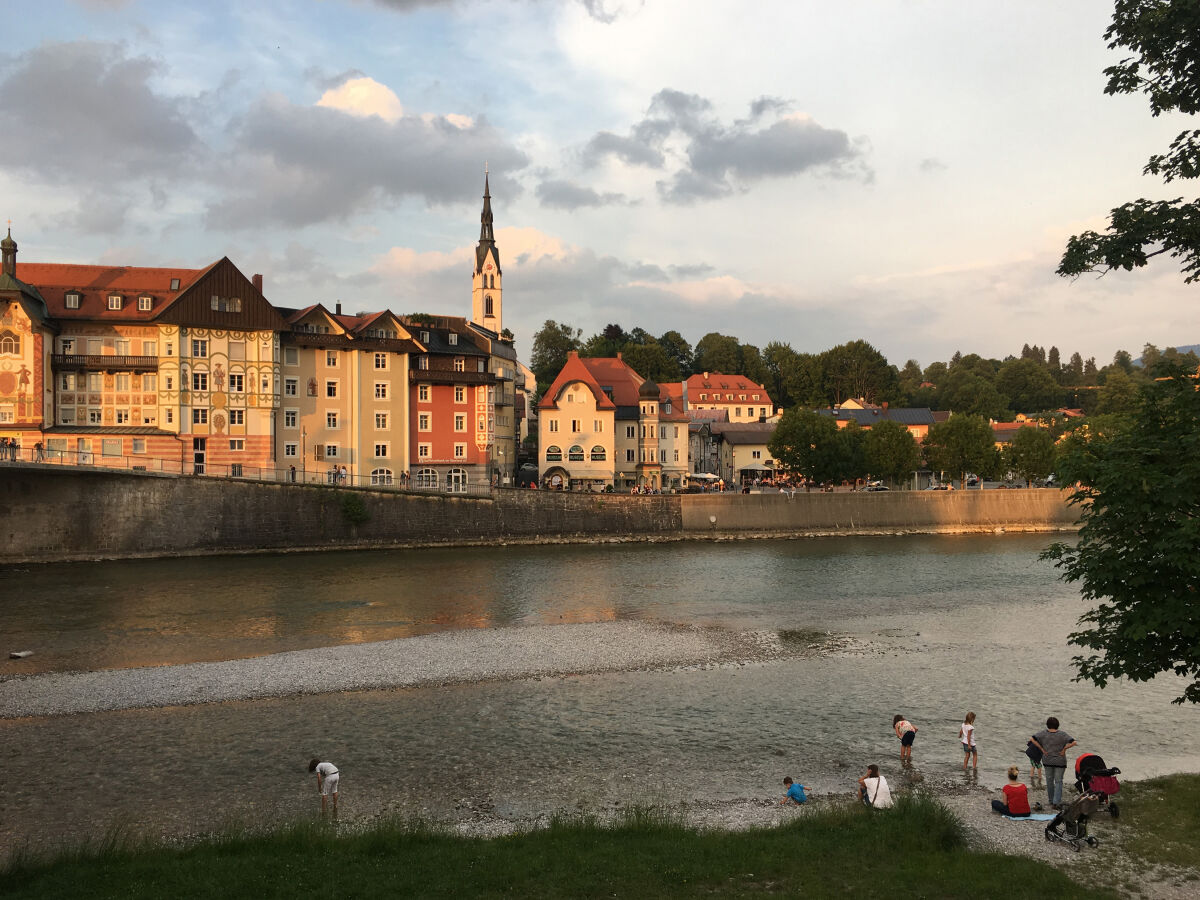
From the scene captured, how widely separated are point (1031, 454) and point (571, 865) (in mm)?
88625

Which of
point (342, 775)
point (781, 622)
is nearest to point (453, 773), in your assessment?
point (342, 775)

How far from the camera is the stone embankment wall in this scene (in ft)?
180

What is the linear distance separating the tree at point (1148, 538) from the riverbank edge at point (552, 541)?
5313cm

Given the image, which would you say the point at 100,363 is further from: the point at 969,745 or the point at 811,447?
the point at 969,745

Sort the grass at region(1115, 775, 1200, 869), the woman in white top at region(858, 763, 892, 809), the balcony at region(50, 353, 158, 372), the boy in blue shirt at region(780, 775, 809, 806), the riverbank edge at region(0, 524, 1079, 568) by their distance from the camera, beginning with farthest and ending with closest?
the balcony at region(50, 353, 158, 372) → the riverbank edge at region(0, 524, 1079, 568) → the boy in blue shirt at region(780, 775, 809, 806) → the woman in white top at region(858, 763, 892, 809) → the grass at region(1115, 775, 1200, 869)

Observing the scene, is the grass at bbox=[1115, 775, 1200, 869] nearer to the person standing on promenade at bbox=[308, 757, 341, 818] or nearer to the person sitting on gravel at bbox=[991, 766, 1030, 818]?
the person sitting on gravel at bbox=[991, 766, 1030, 818]

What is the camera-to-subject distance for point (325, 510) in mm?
60750

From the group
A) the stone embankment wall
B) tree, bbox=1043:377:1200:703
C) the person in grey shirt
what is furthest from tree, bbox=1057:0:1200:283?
the stone embankment wall

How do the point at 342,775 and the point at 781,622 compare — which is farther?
the point at 781,622

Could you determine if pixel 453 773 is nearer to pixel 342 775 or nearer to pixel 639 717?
pixel 342 775

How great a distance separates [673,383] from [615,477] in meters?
52.1

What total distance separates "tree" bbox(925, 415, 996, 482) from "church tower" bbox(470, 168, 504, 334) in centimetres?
5859

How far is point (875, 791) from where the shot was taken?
1659 cm

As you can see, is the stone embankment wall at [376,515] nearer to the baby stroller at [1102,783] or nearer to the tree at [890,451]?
the tree at [890,451]
